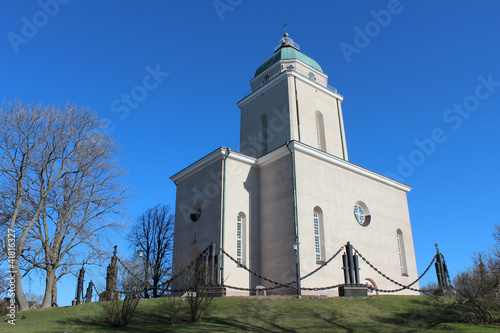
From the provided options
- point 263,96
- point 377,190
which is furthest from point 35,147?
point 377,190

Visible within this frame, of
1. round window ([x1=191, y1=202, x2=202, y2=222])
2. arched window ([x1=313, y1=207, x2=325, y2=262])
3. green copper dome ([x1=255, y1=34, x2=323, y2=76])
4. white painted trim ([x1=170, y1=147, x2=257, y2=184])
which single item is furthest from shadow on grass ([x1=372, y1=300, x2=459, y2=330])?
green copper dome ([x1=255, y1=34, x2=323, y2=76])

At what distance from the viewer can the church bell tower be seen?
74.9ft

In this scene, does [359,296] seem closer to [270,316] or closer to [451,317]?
[451,317]

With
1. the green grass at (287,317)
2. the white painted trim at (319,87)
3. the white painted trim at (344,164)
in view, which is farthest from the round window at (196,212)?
the white painted trim at (319,87)

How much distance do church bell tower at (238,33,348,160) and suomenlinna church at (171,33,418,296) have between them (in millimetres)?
70

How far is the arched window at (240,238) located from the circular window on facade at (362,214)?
6.20m

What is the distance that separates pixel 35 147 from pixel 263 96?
1314 centimetres

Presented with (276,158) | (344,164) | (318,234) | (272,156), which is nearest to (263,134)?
(272,156)

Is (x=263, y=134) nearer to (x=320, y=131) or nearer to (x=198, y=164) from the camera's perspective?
(x=320, y=131)

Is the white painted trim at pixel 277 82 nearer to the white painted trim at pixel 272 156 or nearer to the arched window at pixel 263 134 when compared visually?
the arched window at pixel 263 134

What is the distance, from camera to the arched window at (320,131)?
76.7 feet

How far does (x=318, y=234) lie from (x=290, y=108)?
7.76m

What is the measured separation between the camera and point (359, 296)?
14.1 metres

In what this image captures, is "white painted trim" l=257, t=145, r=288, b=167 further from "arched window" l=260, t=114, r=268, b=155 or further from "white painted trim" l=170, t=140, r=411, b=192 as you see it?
"arched window" l=260, t=114, r=268, b=155
